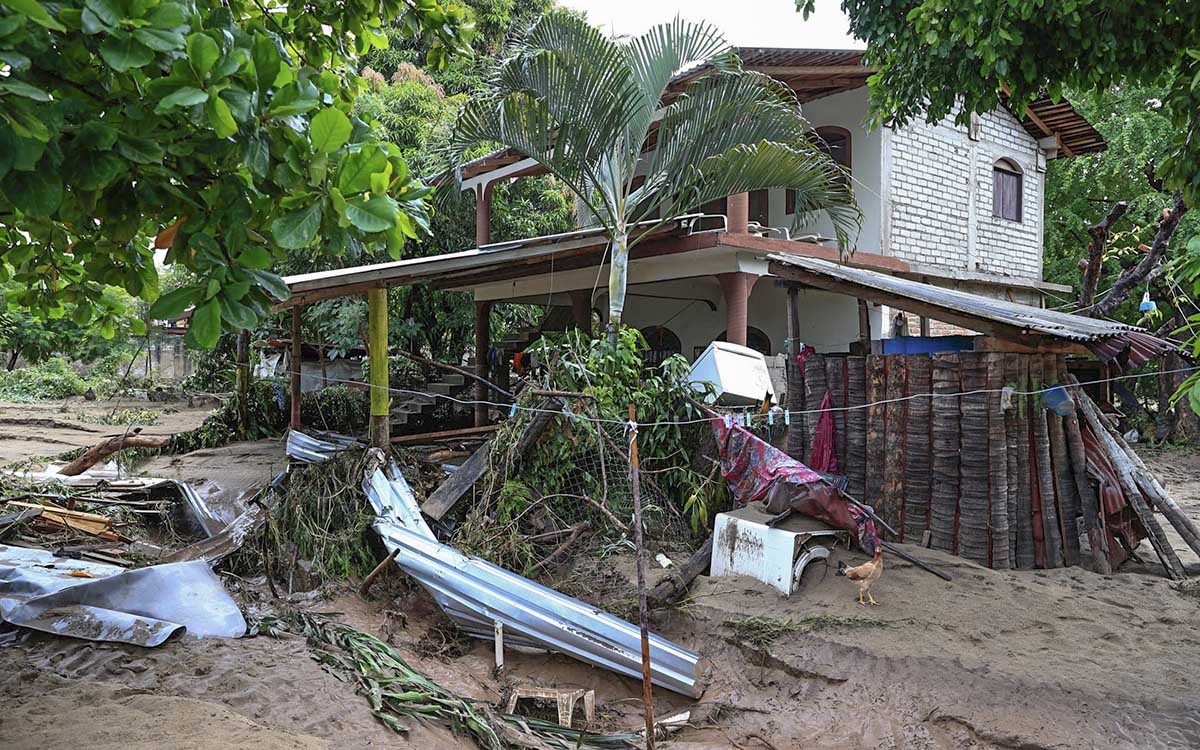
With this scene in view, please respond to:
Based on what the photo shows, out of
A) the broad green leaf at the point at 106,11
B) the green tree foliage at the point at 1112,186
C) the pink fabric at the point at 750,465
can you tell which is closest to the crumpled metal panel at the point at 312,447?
the pink fabric at the point at 750,465

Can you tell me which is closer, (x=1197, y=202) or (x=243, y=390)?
(x=1197, y=202)

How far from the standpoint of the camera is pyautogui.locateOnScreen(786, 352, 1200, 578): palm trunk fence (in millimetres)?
6160

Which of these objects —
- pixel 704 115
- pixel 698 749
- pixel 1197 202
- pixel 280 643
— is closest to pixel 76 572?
pixel 280 643

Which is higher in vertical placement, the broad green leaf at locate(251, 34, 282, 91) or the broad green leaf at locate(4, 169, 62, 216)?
the broad green leaf at locate(251, 34, 282, 91)

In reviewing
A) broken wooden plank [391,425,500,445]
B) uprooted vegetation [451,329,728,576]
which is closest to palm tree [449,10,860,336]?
uprooted vegetation [451,329,728,576]

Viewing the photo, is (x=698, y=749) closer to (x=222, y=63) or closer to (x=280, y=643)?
(x=280, y=643)

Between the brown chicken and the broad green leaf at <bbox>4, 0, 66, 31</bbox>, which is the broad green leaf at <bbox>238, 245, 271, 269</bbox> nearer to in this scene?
the broad green leaf at <bbox>4, 0, 66, 31</bbox>

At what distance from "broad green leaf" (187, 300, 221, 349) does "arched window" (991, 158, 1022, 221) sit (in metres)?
14.4

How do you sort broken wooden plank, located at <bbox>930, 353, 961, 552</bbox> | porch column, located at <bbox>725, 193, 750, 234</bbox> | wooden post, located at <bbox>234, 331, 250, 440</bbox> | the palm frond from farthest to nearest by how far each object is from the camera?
1. wooden post, located at <bbox>234, 331, 250, 440</bbox>
2. porch column, located at <bbox>725, 193, 750, 234</bbox>
3. the palm frond
4. broken wooden plank, located at <bbox>930, 353, 961, 552</bbox>

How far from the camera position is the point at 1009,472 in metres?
6.21

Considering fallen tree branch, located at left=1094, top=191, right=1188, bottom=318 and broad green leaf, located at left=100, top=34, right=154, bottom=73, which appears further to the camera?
fallen tree branch, located at left=1094, top=191, right=1188, bottom=318

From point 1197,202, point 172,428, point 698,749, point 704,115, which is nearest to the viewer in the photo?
point 1197,202

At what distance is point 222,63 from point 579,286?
392 inches

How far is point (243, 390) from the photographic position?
41.4ft
